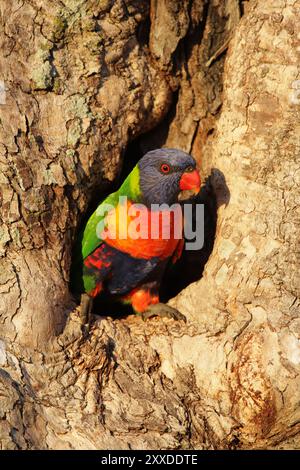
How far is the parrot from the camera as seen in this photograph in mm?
3844

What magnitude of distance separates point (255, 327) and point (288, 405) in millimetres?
475

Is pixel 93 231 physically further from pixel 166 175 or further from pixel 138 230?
pixel 166 175

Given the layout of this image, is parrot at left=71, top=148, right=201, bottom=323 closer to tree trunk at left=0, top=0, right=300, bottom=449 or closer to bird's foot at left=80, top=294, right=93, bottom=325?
bird's foot at left=80, top=294, right=93, bottom=325

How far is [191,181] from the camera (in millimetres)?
3801

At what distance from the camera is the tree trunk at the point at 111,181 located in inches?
124

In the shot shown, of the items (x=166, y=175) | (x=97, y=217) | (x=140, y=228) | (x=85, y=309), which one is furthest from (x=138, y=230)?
(x=85, y=309)

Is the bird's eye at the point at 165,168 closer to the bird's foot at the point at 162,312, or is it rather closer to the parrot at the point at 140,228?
the parrot at the point at 140,228

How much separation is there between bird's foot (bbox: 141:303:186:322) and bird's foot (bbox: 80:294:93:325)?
51 cm

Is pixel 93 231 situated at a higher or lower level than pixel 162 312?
higher

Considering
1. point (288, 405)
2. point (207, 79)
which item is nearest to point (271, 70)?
point (207, 79)

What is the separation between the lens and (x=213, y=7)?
4020 millimetres

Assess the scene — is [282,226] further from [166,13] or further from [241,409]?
[166,13]

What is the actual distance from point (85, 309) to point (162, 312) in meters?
0.62

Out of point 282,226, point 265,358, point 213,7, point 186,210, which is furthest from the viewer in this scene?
point 186,210
